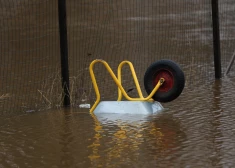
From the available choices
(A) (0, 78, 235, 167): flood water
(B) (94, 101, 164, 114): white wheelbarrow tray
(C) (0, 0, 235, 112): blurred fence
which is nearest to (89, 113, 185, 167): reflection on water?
(A) (0, 78, 235, 167): flood water

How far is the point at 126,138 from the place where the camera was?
6.88 meters

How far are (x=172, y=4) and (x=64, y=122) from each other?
1316 cm

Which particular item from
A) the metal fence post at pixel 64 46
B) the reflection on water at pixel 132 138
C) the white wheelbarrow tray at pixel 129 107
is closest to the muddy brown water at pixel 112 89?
the reflection on water at pixel 132 138

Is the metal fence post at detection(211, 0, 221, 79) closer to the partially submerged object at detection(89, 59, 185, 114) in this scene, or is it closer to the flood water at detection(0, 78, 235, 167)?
the flood water at detection(0, 78, 235, 167)

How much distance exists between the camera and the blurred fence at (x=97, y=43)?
11.1m

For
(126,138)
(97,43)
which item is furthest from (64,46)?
(97,43)

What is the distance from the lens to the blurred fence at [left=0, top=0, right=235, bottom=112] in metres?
11.1

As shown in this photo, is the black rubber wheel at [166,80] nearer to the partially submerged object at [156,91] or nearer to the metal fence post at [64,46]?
the partially submerged object at [156,91]

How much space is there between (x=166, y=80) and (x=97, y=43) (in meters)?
8.26

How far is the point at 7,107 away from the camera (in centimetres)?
1009

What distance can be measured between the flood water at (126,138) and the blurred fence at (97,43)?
5.09 feet

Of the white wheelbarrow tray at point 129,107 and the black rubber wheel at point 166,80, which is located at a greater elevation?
the black rubber wheel at point 166,80

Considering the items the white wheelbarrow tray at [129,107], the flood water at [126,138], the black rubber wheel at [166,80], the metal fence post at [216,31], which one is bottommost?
the flood water at [126,138]

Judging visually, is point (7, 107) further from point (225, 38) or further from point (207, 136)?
point (225, 38)
